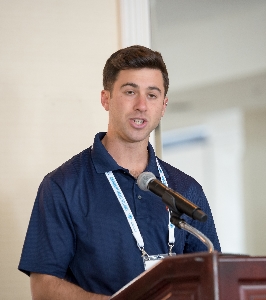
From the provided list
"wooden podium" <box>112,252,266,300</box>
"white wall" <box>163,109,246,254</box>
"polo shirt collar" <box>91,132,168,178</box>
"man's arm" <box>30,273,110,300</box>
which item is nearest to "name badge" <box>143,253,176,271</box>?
"man's arm" <box>30,273,110,300</box>

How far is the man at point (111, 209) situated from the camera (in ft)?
7.46

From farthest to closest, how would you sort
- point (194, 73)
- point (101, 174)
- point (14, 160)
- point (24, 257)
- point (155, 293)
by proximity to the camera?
point (194, 73)
point (14, 160)
point (101, 174)
point (24, 257)
point (155, 293)

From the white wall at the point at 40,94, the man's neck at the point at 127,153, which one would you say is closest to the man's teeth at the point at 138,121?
the man's neck at the point at 127,153

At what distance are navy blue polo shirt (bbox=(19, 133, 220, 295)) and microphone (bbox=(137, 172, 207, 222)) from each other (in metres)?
0.47

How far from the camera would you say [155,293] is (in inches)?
54.9

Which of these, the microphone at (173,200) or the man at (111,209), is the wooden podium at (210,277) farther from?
the man at (111,209)

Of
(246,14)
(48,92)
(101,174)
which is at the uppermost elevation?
(246,14)

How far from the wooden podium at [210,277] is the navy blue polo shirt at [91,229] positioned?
2.97 feet

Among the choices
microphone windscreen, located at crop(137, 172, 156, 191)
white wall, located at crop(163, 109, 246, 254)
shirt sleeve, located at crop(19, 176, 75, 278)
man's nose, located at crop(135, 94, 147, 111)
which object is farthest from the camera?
white wall, located at crop(163, 109, 246, 254)

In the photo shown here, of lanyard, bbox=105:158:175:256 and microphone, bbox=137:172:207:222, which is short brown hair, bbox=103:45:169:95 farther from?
microphone, bbox=137:172:207:222

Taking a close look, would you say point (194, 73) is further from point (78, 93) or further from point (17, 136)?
point (17, 136)

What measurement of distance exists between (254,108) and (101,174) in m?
1.52

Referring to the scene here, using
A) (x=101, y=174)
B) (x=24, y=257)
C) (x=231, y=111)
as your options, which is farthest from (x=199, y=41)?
(x=24, y=257)

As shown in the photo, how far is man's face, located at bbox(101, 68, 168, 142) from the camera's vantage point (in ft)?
7.95
